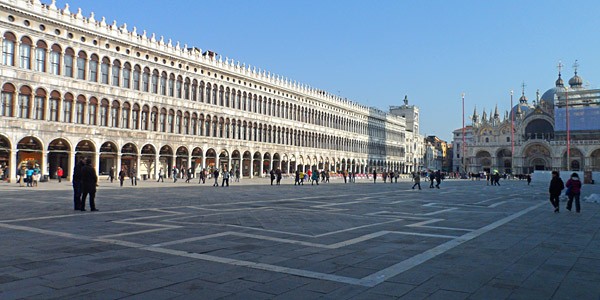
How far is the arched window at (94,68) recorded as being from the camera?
40375mm

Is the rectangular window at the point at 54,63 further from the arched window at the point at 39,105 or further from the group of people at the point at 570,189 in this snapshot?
the group of people at the point at 570,189

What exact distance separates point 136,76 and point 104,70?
3509 mm

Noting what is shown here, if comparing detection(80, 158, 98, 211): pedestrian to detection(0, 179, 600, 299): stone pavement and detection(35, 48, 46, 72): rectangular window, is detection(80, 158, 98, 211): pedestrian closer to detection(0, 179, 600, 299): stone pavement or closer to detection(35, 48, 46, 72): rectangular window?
detection(0, 179, 600, 299): stone pavement

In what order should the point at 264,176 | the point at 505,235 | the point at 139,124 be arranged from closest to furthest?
1. the point at 505,235
2. the point at 139,124
3. the point at 264,176

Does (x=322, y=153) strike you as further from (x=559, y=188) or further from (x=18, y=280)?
(x=18, y=280)

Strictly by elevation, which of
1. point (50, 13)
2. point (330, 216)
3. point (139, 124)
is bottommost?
point (330, 216)

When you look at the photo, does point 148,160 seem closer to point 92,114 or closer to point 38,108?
point 92,114

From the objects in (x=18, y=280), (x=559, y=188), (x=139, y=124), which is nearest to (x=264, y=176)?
(x=139, y=124)

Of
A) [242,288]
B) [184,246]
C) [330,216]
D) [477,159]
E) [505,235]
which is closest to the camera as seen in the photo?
[242,288]

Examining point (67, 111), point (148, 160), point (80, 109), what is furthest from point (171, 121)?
point (67, 111)

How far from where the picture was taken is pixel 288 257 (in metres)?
7.44

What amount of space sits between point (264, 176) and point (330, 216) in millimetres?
49311

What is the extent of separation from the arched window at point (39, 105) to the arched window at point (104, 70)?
5.60 m

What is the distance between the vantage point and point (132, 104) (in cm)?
4394
